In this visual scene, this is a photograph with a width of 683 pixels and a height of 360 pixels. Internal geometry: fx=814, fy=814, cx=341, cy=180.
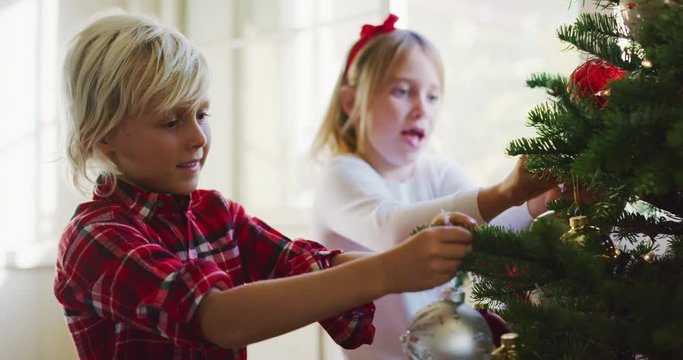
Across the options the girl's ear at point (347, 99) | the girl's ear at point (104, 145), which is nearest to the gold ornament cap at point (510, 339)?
the girl's ear at point (104, 145)

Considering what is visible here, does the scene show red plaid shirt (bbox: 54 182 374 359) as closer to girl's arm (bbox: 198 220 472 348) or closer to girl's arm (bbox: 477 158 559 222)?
girl's arm (bbox: 198 220 472 348)

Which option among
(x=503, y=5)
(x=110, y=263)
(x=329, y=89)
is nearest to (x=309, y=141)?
(x=329, y=89)

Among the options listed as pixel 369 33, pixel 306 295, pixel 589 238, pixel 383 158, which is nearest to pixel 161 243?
pixel 306 295

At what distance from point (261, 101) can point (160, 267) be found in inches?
67.0

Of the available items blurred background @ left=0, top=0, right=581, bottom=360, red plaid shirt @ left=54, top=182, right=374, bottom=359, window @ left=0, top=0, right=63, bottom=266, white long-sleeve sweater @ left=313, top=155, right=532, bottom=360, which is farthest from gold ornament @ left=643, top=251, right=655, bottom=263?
window @ left=0, top=0, right=63, bottom=266

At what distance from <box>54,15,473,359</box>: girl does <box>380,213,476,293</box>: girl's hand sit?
0.03 m

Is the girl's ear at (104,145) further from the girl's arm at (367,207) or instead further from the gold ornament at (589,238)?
the gold ornament at (589,238)

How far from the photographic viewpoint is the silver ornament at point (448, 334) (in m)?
0.65

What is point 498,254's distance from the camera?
0.65 meters

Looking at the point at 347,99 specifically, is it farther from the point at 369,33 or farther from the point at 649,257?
the point at 649,257

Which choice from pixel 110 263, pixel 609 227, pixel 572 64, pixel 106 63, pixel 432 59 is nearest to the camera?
pixel 609 227

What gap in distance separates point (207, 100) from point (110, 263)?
278 mm

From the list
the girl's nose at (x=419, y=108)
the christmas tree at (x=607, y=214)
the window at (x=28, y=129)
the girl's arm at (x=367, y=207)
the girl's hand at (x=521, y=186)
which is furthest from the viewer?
the window at (x=28, y=129)

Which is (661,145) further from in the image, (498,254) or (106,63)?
(106,63)
